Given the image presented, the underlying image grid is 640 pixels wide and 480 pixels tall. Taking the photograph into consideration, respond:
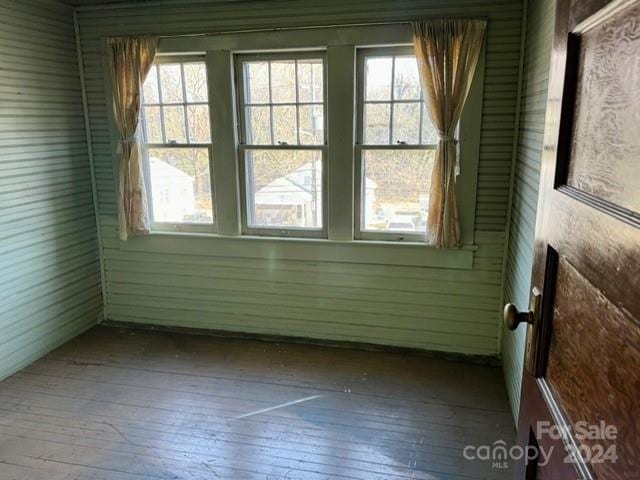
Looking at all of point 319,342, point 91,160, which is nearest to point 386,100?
point 319,342

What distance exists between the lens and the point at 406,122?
3.07 metres

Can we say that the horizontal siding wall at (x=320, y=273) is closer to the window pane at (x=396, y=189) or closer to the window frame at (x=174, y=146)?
the window frame at (x=174, y=146)

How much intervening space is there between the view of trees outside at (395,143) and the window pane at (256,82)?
0.72m

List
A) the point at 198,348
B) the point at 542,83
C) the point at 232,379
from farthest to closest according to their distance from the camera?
the point at 198,348 → the point at 232,379 → the point at 542,83

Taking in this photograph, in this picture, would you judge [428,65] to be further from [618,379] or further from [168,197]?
[618,379]

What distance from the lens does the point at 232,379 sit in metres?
3.03

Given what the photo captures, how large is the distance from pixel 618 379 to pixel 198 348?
3.17m

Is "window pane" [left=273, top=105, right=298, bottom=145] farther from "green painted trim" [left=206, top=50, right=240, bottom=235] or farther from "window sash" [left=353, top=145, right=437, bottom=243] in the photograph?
"window sash" [left=353, top=145, right=437, bottom=243]

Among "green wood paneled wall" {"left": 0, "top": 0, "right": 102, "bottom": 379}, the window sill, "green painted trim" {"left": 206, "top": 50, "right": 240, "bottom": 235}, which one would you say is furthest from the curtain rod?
the window sill

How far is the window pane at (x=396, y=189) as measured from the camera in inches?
123

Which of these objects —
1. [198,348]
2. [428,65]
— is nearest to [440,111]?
[428,65]

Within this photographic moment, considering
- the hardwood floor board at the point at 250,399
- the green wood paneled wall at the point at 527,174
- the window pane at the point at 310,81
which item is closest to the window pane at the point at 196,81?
the window pane at the point at 310,81

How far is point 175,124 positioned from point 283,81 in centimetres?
91

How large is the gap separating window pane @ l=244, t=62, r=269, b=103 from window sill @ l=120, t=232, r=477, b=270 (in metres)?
1.03
